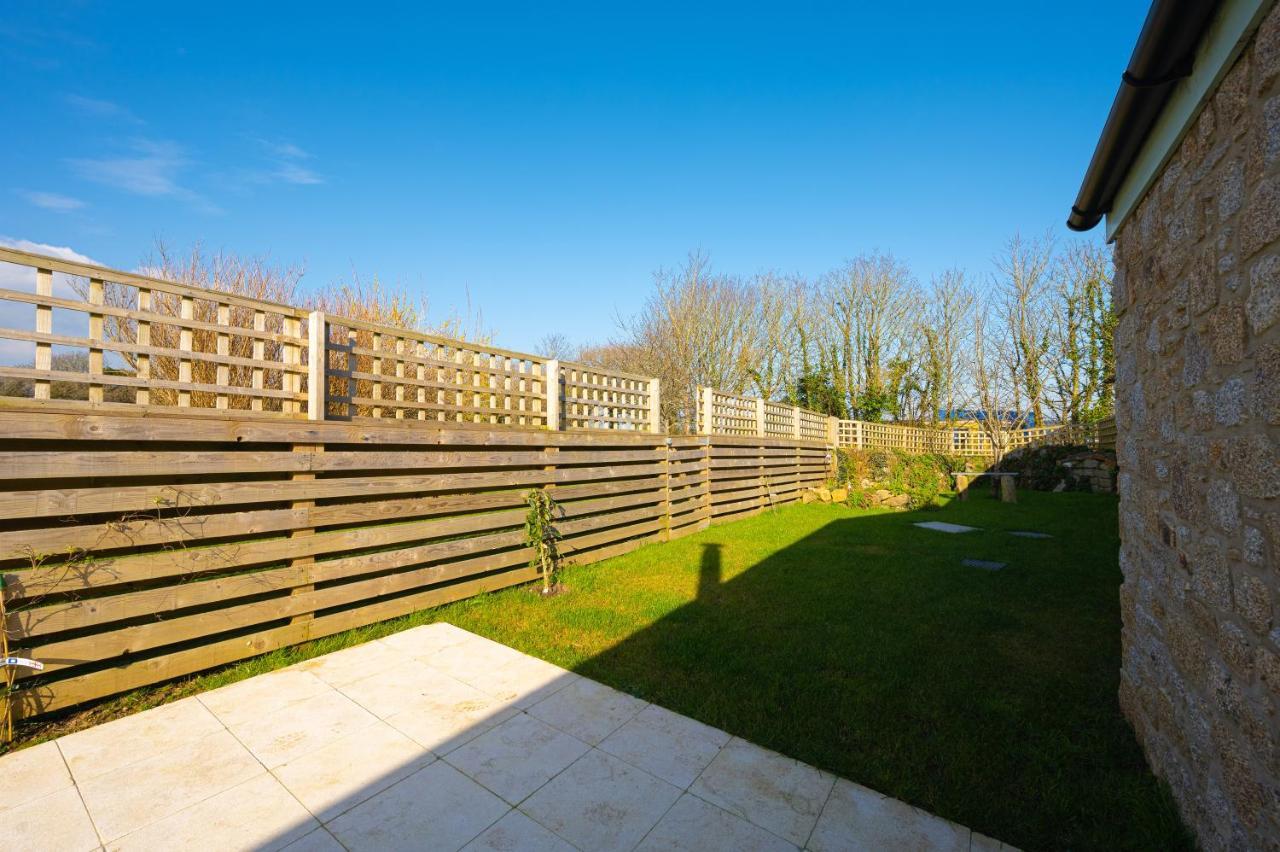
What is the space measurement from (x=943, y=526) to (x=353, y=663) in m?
8.96

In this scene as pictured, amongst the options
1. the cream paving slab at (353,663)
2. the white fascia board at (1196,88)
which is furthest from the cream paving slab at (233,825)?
the white fascia board at (1196,88)

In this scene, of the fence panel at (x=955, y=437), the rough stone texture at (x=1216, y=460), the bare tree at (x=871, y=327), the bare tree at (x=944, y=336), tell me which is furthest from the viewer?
the bare tree at (x=871, y=327)

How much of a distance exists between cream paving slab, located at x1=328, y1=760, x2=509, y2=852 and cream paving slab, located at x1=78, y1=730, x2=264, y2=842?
676 mm

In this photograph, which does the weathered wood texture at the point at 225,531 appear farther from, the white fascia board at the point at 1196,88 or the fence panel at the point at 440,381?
the white fascia board at the point at 1196,88

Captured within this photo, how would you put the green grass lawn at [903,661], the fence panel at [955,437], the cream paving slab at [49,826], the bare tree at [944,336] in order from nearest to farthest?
the cream paving slab at [49,826] < the green grass lawn at [903,661] < the fence panel at [955,437] < the bare tree at [944,336]

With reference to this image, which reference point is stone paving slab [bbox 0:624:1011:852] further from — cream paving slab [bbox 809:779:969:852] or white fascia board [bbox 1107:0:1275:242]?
white fascia board [bbox 1107:0:1275:242]

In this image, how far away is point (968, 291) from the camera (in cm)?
2025

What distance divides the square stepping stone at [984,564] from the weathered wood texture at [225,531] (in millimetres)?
5078

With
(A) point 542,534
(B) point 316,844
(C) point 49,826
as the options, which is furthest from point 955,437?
(C) point 49,826

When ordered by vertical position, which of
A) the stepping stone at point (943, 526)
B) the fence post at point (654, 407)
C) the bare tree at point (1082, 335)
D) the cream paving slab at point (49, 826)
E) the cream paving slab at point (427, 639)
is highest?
the bare tree at point (1082, 335)

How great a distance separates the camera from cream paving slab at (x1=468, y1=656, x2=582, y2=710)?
10.4 feet

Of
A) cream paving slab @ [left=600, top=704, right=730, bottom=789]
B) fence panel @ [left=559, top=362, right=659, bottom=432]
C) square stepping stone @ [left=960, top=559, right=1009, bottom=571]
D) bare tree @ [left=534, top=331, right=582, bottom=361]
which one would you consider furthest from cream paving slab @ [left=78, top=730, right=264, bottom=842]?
bare tree @ [left=534, top=331, right=582, bottom=361]

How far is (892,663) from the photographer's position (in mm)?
3525

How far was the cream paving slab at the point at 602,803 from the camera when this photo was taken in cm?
204
